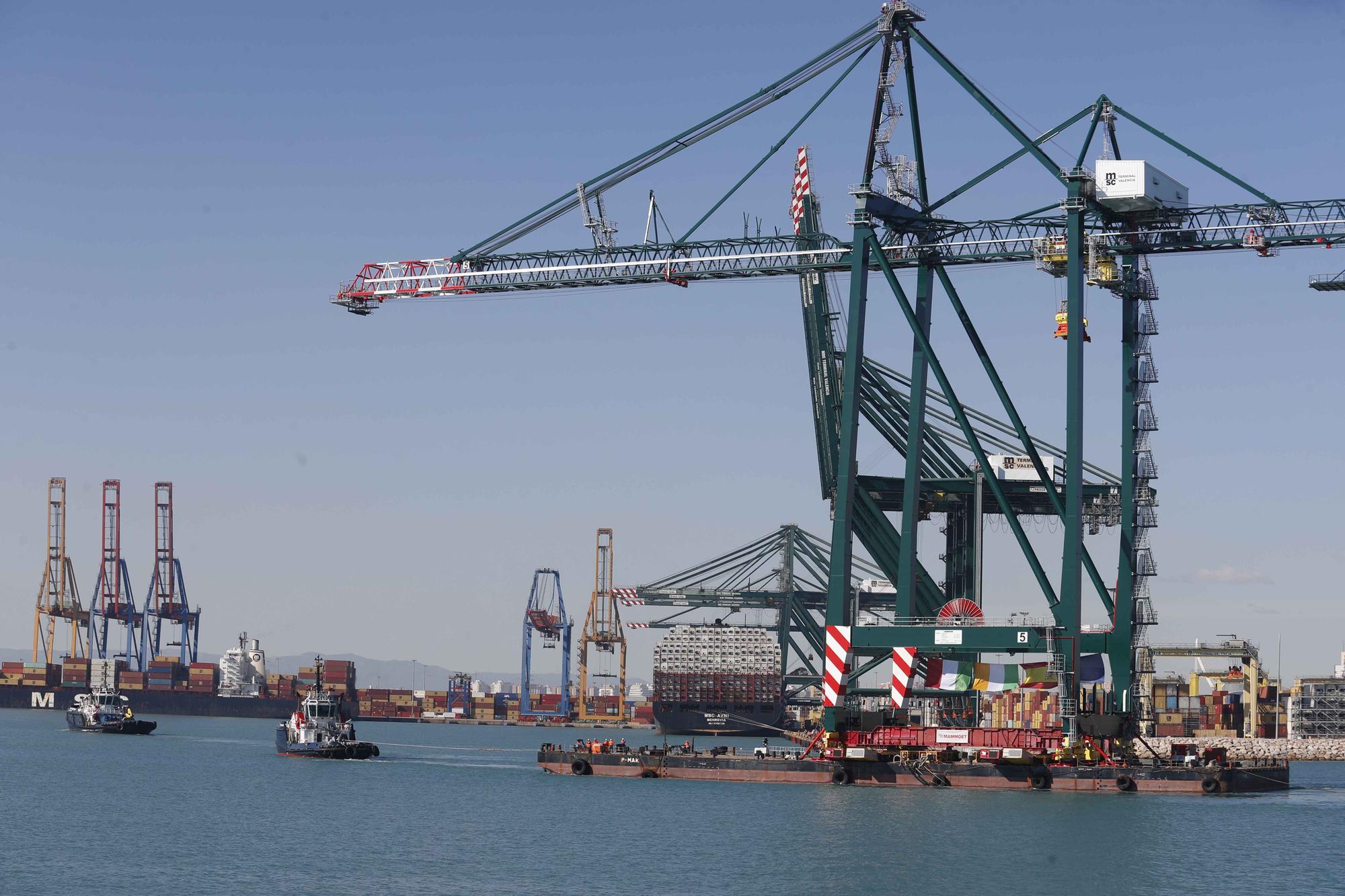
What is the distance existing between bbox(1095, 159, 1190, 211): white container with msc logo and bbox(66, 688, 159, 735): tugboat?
77885mm

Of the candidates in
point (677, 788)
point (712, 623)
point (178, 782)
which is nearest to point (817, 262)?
point (677, 788)

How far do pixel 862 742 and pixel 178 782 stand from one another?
27418mm

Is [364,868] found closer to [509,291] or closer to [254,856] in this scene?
[254,856]

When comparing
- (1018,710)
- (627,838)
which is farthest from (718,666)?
(627,838)

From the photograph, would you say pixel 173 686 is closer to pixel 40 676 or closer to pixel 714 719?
pixel 40 676

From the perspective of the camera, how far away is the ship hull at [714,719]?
159m

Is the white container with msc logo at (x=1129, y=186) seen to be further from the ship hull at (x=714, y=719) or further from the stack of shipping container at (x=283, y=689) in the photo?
the stack of shipping container at (x=283, y=689)

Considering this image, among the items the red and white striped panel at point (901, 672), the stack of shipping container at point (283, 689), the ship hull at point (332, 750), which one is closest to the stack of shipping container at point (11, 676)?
the stack of shipping container at point (283, 689)

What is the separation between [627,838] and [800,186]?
1701 inches

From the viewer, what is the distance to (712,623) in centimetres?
16812

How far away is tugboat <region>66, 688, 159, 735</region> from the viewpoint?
11625cm

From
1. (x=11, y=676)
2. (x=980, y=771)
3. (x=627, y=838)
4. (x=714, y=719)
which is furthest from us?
(x=11, y=676)

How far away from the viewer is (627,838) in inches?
1911

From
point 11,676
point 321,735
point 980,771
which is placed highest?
point 980,771
